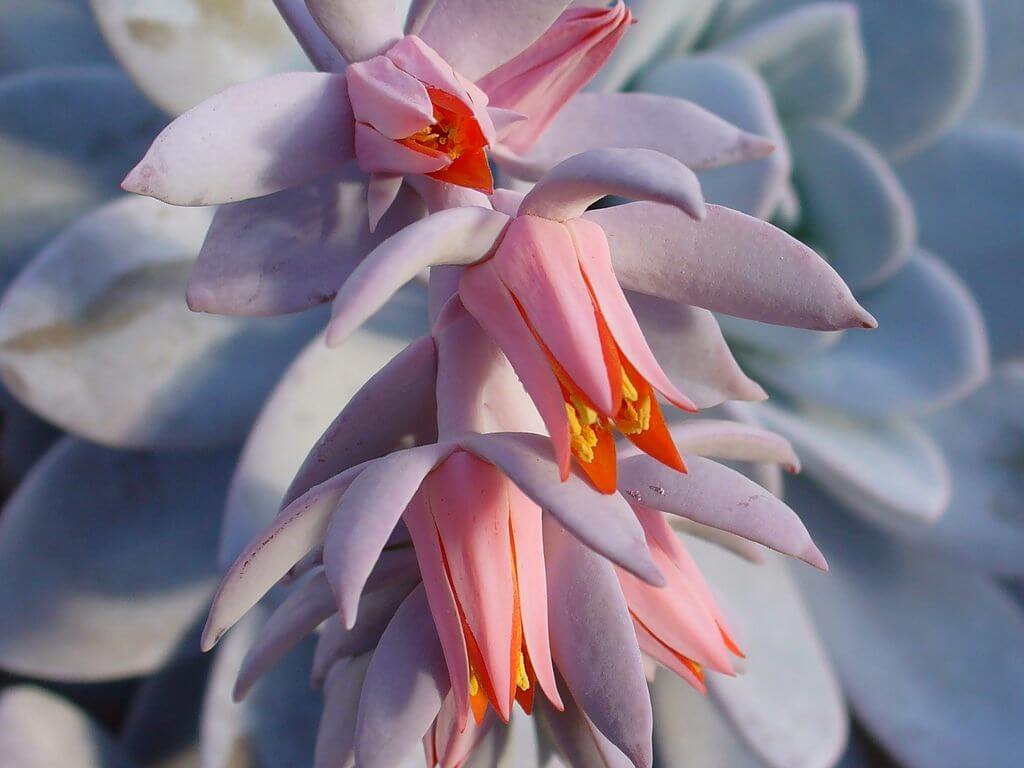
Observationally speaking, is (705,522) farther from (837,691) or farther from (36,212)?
(36,212)

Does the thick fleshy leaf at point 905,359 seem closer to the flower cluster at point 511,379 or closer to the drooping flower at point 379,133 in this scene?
the flower cluster at point 511,379

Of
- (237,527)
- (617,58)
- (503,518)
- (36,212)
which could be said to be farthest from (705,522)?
(36,212)

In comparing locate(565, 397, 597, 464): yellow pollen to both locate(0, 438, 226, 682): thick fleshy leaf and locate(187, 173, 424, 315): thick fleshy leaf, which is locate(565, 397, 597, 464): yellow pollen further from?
locate(0, 438, 226, 682): thick fleshy leaf

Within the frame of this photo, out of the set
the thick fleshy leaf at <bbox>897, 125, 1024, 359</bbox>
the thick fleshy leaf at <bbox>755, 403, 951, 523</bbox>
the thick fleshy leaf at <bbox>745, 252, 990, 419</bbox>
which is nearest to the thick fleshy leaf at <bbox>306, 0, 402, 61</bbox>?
the thick fleshy leaf at <bbox>755, 403, 951, 523</bbox>

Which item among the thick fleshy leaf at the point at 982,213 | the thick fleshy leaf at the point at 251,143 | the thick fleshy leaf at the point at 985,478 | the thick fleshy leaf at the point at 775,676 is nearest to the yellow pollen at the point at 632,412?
the thick fleshy leaf at the point at 251,143

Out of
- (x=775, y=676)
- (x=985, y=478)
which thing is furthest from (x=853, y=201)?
(x=775, y=676)

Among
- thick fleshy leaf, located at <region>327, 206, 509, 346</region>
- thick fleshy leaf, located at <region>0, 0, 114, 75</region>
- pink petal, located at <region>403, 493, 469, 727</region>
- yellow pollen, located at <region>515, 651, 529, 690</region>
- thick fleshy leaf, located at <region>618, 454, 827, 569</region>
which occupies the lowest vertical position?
thick fleshy leaf, located at <region>0, 0, 114, 75</region>

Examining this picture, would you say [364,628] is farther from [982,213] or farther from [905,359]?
[982,213]
